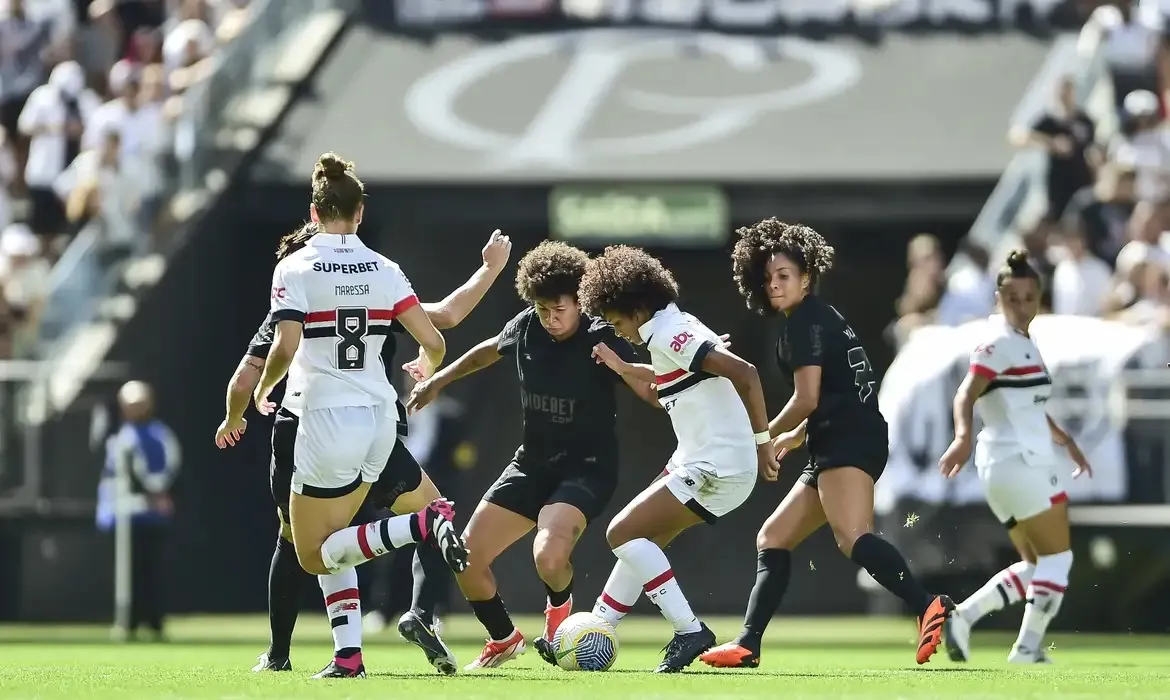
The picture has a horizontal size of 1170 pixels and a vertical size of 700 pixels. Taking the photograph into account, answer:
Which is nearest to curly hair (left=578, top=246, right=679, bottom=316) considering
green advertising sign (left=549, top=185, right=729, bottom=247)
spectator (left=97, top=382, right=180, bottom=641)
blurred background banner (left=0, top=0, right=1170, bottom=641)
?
blurred background banner (left=0, top=0, right=1170, bottom=641)

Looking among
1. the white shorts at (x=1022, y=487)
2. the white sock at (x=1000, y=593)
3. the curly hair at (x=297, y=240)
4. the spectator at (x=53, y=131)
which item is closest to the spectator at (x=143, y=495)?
the spectator at (x=53, y=131)

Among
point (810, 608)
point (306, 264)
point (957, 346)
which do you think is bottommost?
point (810, 608)

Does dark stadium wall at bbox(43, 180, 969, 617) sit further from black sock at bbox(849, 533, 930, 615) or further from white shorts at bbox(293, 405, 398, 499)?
white shorts at bbox(293, 405, 398, 499)

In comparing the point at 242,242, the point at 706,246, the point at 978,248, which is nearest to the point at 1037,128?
the point at 978,248

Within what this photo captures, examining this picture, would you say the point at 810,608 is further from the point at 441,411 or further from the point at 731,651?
the point at 731,651

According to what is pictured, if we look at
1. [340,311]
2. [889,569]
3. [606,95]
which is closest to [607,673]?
[889,569]

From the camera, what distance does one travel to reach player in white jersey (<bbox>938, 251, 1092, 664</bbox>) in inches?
485

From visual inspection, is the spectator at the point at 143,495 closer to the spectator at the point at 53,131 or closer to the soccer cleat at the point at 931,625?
the spectator at the point at 53,131

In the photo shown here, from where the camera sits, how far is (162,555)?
714 inches

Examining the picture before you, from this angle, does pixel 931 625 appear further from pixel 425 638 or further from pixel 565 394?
pixel 425 638

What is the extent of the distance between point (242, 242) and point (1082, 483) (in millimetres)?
8838

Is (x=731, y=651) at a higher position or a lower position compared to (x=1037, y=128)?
lower

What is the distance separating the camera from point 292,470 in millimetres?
10688

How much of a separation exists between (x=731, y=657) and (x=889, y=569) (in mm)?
913
